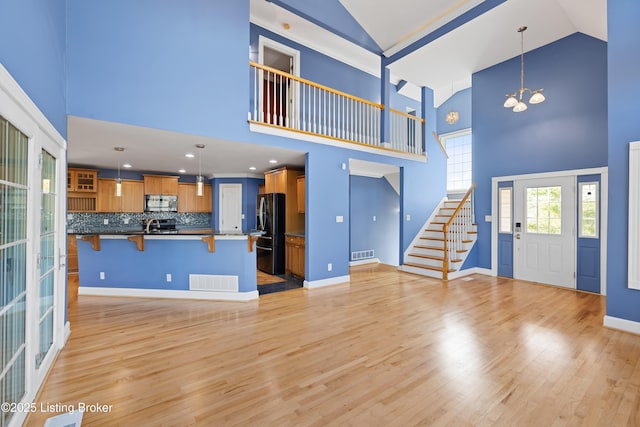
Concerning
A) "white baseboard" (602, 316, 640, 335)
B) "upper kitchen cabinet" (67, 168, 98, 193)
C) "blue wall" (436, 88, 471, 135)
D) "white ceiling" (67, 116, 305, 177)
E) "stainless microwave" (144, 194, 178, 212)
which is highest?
"blue wall" (436, 88, 471, 135)

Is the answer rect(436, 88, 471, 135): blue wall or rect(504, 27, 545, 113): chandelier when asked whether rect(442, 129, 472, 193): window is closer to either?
rect(436, 88, 471, 135): blue wall

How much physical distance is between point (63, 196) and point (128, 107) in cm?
123

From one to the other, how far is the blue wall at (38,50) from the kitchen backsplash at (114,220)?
4.66 metres

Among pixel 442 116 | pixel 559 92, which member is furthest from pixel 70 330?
pixel 442 116

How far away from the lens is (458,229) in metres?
6.19

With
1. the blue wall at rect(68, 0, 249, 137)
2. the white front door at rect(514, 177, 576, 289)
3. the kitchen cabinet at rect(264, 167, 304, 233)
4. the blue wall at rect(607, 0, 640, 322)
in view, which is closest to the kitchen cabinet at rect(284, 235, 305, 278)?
the kitchen cabinet at rect(264, 167, 304, 233)

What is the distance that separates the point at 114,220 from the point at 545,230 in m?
9.46

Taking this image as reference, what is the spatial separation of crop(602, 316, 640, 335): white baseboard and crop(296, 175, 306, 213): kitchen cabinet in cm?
504

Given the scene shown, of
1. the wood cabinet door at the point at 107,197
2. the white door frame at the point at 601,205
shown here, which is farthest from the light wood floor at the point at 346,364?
the wood cabinet door at the point at 107,197

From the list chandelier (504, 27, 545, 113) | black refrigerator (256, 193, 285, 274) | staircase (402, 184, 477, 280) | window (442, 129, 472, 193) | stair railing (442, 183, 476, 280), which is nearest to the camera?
chandelier (504, 27, 545, 113)

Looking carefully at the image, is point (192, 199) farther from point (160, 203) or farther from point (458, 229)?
point (458, 229)

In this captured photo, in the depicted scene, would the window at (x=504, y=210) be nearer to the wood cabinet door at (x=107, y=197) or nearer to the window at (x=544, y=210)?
the window at (x=544, y=210)

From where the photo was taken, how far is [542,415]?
1.88 m

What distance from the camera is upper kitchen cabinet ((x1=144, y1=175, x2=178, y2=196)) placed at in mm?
7117
